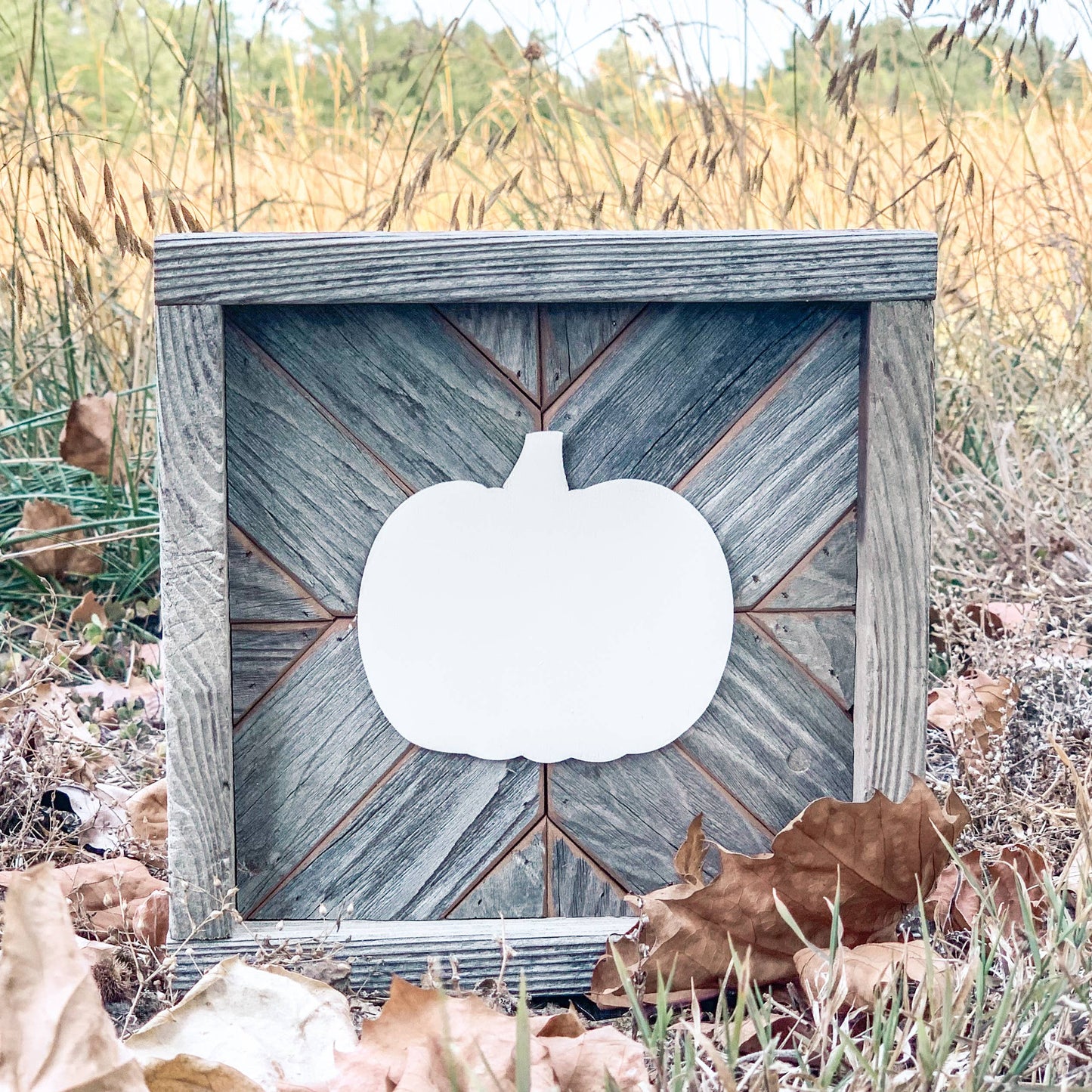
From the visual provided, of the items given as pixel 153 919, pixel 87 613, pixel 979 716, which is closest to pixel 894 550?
pixel 979 716

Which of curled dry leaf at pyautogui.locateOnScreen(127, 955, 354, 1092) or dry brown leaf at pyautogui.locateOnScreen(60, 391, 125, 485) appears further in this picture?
dry brown leaf at pyautogui.locateOnScreen(60, 391, 125, 485)

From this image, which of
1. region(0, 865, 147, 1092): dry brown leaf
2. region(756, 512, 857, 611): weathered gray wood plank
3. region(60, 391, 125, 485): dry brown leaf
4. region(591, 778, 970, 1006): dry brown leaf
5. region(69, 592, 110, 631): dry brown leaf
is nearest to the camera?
region(0, 865, 147, 1092): dry brown leaf

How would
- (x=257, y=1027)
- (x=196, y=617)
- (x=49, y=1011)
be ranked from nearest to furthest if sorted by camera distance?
(x=49, y=1011), (x=257, y=1027), (x=196, y=617)

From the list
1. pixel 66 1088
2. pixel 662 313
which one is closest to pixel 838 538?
pixel 662 313

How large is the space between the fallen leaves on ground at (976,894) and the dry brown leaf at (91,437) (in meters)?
1.58

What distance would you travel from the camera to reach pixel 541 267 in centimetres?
101

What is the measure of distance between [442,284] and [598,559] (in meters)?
0.29

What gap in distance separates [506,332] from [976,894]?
0.68 m

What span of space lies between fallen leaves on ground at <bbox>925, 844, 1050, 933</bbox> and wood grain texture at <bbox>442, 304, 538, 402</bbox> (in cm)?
61

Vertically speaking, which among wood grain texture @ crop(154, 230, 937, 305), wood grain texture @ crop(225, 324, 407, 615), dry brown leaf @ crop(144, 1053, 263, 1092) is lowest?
dry brown leaf @ crop(144, 1053, 263, 1092)

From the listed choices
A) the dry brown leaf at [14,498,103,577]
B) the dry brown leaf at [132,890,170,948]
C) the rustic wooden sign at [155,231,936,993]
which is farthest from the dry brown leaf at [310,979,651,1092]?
the dry brown leaf at [14,498,103,577]

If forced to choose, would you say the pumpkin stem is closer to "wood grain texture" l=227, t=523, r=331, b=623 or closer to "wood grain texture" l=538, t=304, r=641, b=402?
"wood grain texture" l=538, t=304, r=641, b=402

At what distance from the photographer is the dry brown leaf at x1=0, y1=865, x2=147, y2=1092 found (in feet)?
2.39

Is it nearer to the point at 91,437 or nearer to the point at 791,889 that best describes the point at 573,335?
the point at 791,889
